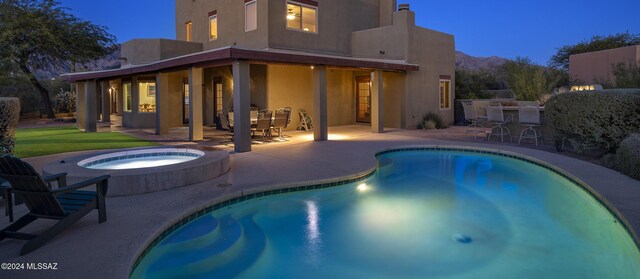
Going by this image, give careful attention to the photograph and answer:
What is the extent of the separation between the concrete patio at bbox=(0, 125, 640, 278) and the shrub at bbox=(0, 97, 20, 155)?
1.53 metres

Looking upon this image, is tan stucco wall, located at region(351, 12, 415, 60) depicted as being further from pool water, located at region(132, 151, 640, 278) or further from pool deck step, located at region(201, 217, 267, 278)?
pool deck step, located at region(201, 217, 267, 278)

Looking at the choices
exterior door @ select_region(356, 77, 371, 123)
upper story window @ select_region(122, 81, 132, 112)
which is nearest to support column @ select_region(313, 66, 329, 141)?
exterior door @ select_region(356, 77, 371, 123)

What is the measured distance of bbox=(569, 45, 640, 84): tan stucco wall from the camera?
25.2 meters

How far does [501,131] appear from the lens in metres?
12.9

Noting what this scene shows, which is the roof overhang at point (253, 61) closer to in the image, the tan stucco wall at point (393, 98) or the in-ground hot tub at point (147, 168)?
the tan stucco wall at point (393, 98)

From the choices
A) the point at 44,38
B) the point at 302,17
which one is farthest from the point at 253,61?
the point at 44,38

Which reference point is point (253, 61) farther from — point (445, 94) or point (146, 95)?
point (445, 94)

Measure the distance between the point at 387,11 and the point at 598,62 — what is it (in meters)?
18.1

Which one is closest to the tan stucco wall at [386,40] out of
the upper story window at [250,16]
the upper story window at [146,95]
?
the upper story window at [250,16]

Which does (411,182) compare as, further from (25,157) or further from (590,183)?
(25,157)

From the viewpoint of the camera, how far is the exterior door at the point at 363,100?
62.2 feet

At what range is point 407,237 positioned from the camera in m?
5.48

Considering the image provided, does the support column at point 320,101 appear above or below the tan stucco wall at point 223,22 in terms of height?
below

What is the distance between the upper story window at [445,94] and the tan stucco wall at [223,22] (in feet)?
28.8
